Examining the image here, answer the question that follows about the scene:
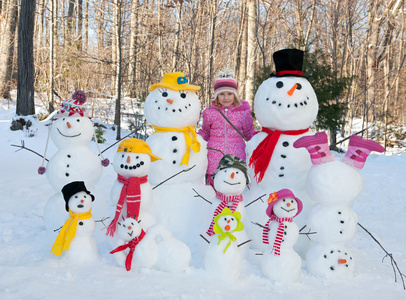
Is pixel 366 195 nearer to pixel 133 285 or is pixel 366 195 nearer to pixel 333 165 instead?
pixel 333 165

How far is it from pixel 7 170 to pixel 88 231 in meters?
3.40

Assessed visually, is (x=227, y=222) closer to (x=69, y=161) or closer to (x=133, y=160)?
(x=133, y=160)

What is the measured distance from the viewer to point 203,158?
3400 mm

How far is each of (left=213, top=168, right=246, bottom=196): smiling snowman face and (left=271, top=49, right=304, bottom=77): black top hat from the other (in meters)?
1.00

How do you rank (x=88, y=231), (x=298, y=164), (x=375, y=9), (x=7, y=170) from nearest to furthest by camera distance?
(x=88, y=231), (x=298, y=164), (x=7, y=170), (x=375, y=9)

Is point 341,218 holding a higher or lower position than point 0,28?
lower

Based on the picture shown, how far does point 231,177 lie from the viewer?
2691 mm

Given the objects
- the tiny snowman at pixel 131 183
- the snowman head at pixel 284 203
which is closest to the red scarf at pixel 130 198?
the tiny snowman at pixel 131 183

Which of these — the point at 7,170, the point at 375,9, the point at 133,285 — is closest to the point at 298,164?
the point at 133,285

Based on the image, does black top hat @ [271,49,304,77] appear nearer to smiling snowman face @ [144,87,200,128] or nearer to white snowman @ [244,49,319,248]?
white snowman @ [244,49,319,248]

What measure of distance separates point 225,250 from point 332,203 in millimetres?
893

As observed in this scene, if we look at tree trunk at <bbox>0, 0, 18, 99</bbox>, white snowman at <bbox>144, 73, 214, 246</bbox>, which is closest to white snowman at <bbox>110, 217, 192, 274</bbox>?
white snowman at <bbox>144, 73, 214, 246</bbox>

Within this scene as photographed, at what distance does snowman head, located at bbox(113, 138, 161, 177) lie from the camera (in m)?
2.83

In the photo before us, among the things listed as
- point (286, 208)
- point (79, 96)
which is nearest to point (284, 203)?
point (286, 208)
